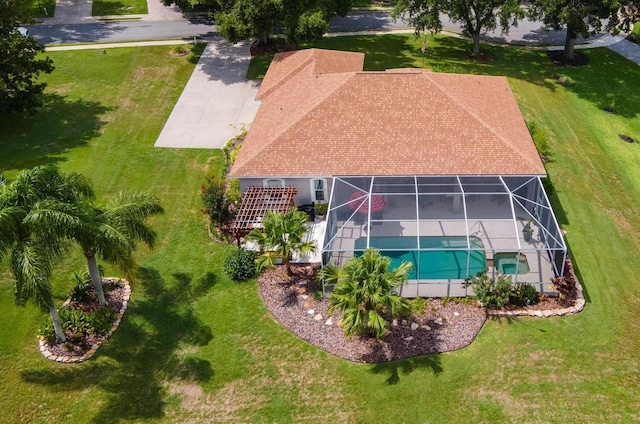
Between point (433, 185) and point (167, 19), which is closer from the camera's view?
point (433, 185)

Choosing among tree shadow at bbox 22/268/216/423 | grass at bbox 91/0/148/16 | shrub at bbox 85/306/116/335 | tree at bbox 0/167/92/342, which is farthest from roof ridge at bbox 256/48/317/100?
grass at bbox 91/0/148/16

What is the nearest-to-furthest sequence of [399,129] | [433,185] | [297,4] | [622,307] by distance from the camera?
[622,307] → [433,185] → [399,129] → [297,4]

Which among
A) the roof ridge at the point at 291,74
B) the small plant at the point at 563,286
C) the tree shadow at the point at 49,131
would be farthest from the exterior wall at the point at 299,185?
the tree shadow at the point at 49,131

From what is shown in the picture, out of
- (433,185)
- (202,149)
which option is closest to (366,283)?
(433,185)

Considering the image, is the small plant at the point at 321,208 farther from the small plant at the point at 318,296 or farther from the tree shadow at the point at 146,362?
the tree shadow at the point at 146,362

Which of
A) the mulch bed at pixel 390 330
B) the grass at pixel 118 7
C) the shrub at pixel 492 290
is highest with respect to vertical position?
the grass at pixel 118 7

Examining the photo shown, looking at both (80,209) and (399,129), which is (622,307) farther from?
(80,209)
